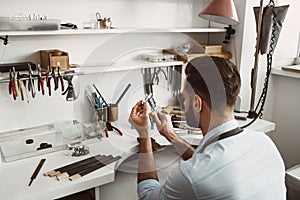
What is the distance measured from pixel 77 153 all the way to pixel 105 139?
0.77 ft

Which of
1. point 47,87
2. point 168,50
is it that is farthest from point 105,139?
point 168,50

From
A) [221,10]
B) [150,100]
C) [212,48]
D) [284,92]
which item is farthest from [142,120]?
[284,92]

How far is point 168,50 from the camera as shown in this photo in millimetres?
2256

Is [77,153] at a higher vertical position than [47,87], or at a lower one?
lower

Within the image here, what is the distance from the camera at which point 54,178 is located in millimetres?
1373

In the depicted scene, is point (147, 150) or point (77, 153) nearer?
point (147, 150)

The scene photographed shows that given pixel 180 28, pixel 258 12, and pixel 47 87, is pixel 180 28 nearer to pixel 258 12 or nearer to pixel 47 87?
pixel 258 12

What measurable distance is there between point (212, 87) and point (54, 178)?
2.69ft

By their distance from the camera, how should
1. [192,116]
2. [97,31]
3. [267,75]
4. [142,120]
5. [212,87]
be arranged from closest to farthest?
[212,87] < [192,116] < [142,120] < [97,31] < [267,75]

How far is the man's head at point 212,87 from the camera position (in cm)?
108

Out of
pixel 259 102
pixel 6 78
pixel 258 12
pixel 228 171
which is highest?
pixel 258 12

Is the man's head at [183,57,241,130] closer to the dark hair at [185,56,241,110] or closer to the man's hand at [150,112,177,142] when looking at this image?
the dark hair at [185,56,241,110]

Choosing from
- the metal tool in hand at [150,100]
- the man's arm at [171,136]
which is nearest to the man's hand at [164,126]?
the man's arm at [171,136]

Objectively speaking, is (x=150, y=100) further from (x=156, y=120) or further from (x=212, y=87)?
(x=212, y=87)
